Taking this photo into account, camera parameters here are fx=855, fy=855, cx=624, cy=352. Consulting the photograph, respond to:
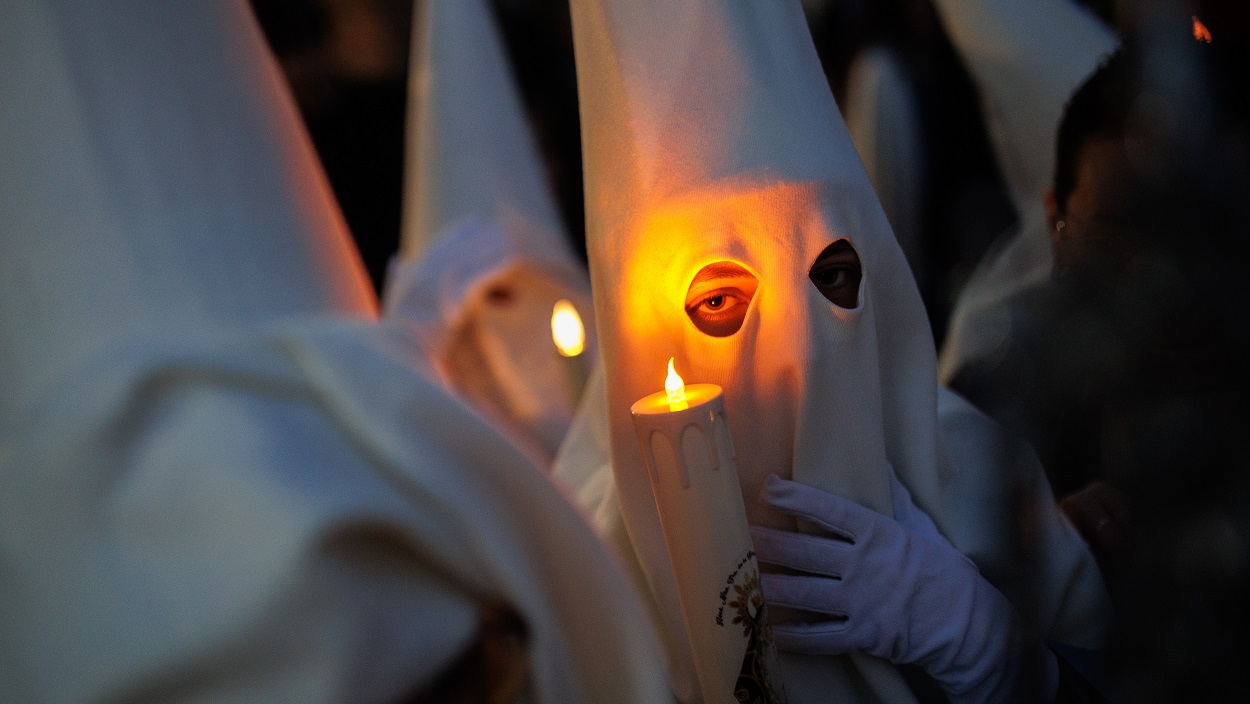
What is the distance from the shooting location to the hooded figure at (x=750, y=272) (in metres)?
1.16

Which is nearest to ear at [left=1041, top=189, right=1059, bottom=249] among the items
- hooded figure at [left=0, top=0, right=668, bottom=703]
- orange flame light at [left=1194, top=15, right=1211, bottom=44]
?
orange flame light at [left=1194, top=15, right=1211, bottom=44]

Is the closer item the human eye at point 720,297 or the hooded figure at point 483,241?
the human eye at point 720,297

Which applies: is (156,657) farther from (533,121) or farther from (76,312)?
(533,121)

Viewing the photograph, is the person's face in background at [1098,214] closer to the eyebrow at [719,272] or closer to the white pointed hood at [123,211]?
the eyebrow at [719,272]

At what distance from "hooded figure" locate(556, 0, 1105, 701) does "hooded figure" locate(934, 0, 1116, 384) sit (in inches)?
32.1

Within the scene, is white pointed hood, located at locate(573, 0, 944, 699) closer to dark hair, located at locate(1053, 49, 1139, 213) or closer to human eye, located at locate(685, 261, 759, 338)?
human eye, located at locate(685, 261, 759, 338)

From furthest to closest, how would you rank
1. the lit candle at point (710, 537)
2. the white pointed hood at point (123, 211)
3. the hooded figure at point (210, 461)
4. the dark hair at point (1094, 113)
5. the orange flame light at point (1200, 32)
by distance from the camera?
the dark hair at point (1094, 113) < the orange flame light at point (1200, 32) < the lit candle at point (710, 537) < the white pointed hood at point (123, 211) < the hooded figure at point (210, 461)

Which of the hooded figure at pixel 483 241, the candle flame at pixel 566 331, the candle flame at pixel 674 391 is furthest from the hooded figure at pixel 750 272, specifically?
the hooded figure at pixel 483 241

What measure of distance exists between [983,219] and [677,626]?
1807 millimetres

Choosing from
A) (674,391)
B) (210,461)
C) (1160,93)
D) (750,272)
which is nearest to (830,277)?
(750,272)

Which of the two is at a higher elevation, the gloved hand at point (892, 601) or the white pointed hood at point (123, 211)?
the white pointed hood at point (123, 211)

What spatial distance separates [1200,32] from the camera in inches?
52.0

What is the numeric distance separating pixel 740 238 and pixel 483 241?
61.5 inches

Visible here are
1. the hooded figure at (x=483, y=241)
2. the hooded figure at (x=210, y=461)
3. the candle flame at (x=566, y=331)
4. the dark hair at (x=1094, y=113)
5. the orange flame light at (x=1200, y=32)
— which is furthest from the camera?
the hooded figure at (x=483, y=241)
